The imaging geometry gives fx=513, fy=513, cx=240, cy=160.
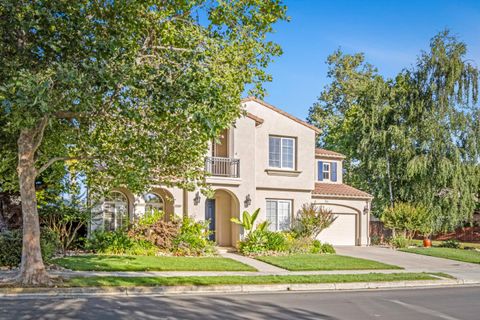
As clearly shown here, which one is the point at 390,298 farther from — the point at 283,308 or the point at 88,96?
the point at 88,96

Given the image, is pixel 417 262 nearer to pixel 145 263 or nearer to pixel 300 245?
pixel 300 245

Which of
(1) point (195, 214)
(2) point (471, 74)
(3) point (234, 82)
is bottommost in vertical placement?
(1) point (195, 214)

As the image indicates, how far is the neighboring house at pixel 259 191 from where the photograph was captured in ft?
77.6

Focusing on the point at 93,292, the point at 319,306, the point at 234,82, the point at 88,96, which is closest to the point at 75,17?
the point at 88,96

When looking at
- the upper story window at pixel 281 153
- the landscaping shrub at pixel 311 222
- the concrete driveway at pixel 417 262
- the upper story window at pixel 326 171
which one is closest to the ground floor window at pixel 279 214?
the landscaping shrub at pixel 311 222

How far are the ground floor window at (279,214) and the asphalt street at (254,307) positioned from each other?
12561 mm

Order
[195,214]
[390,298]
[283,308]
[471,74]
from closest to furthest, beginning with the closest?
[283,308] < [390,298] < [195,214] < [471,74]

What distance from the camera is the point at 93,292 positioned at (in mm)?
12703

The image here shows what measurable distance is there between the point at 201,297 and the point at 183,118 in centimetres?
442

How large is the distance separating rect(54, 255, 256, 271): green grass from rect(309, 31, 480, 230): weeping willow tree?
17518 millimetres

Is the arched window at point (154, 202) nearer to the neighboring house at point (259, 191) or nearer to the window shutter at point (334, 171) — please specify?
the neighboring house at point (259, 191)

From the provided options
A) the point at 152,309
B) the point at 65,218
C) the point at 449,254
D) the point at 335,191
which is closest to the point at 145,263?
the point at 65,218

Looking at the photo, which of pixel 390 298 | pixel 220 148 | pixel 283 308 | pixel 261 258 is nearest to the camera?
pixel 283 308

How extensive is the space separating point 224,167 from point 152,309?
14.3 metres
